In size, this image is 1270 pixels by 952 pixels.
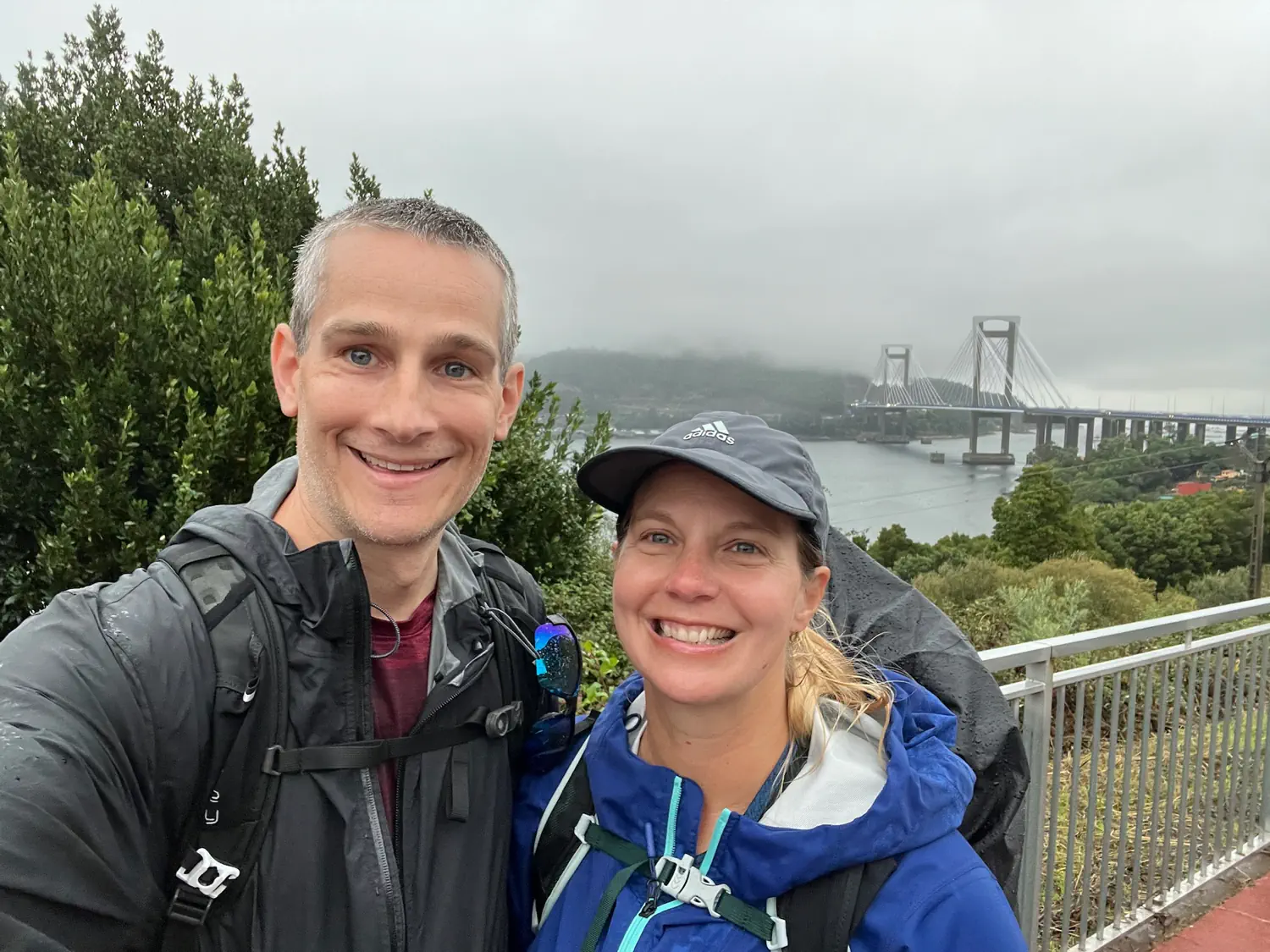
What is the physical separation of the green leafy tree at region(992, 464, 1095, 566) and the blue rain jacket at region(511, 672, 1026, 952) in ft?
91.5

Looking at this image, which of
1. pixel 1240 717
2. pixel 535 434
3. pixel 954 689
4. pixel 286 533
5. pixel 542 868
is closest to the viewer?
pixel 286 533

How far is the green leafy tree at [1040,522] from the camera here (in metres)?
27.7

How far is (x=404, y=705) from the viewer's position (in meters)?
1.49

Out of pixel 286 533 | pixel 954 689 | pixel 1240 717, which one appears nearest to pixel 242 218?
pixel 286 533

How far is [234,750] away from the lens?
1187mm

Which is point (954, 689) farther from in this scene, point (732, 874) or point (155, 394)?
point (155, 394)

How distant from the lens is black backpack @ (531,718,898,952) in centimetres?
125

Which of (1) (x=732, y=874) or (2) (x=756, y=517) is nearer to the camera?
(1) (x=732, y=874)

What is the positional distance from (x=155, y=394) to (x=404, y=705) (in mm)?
3722

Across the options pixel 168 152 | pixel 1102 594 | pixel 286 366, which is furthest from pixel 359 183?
pixel 1102 594

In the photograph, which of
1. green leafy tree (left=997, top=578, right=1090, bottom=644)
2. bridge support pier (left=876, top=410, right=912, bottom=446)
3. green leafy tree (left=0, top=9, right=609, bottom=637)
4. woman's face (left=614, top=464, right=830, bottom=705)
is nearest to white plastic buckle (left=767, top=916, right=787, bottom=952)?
woman's face (left=614, top=464, right=830, bottom=705)

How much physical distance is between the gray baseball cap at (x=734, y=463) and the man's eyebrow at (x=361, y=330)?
16.5 inches

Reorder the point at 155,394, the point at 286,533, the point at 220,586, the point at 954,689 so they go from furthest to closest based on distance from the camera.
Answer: the point at 155,394
the point at 954,689
the point at 286,533
the point at 220,586

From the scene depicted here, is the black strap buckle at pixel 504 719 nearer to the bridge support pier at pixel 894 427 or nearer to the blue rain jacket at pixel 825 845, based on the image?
the blue rain jacket at pixel 825 845
